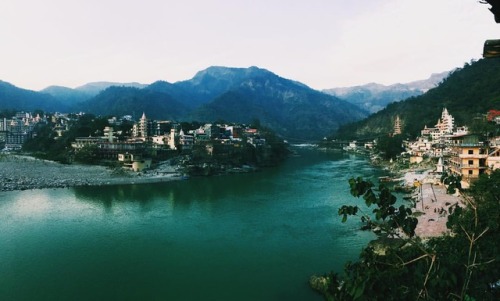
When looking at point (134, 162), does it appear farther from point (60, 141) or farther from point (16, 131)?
point (16, 131)

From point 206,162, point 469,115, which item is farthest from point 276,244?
point 469,115

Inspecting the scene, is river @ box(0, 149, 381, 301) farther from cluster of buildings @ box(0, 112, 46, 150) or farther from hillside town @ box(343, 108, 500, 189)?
cluster of buildings @ box(0, 112, 46, 150)

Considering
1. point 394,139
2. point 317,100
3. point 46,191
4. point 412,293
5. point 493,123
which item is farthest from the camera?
point 317,100

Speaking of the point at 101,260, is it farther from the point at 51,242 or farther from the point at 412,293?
the point at 412,293

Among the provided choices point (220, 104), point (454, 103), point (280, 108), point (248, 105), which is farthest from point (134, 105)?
point (454, 103)

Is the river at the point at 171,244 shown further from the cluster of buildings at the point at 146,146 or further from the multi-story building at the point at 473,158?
the cluster of buildings at the point at 146,146

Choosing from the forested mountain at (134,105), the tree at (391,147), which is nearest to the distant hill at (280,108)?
the forested mountain at (134,105)
